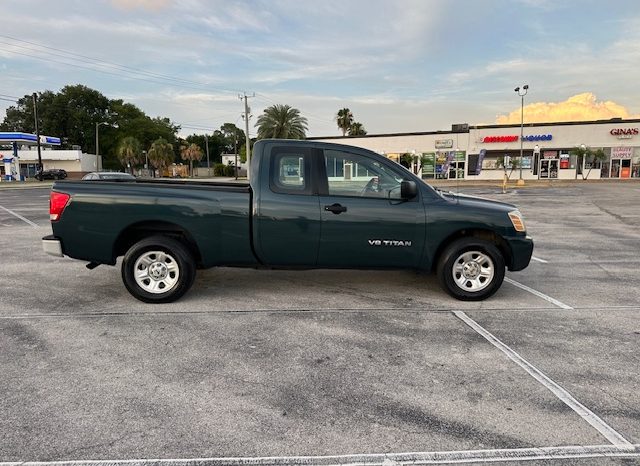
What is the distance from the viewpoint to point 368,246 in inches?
208

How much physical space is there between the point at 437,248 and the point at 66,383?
3959 millimetres

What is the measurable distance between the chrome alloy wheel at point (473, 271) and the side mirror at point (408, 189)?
976mm

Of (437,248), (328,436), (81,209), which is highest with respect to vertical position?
(81,209)

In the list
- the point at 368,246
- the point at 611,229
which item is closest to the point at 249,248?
the point at 368,246

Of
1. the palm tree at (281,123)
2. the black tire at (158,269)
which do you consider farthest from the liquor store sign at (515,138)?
the black tire at (158,269)

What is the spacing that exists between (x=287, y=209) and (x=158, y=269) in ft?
5.51

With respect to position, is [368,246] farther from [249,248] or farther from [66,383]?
[66,383]

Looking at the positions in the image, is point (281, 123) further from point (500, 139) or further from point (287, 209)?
point (287, 209)

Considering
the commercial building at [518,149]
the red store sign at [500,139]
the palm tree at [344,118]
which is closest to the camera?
the commercial building at [518,149]

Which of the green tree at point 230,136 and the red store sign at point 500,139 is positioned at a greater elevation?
the green tree at point 230,136

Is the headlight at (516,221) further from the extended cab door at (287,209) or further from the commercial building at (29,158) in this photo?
the commercial building at (29,158)

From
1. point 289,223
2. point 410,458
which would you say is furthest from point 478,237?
point 410,458

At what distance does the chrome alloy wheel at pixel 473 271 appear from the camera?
17.9ft

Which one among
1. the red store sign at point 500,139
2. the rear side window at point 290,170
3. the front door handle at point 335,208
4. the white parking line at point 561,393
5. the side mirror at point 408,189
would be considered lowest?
the white parking line at point 561,393
